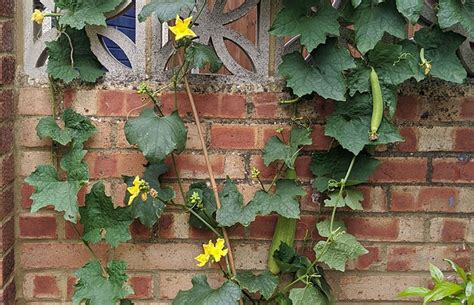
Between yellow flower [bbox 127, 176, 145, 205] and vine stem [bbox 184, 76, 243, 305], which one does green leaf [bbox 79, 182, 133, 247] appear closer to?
yellow flower [bbox 127, 176, 145, 205]

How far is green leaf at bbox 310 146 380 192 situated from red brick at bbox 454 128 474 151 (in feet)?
0.83

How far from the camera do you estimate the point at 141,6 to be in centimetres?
164

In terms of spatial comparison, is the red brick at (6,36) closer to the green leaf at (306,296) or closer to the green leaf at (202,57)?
the green leaf at (202,57)

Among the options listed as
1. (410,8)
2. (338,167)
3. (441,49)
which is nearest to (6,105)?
(338,167)

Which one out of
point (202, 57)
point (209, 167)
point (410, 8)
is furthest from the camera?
point (209, 167)

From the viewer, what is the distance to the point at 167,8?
151cm

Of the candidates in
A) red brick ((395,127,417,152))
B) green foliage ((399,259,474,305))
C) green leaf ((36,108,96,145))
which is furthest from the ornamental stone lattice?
green foliage ((399,259,474,305))

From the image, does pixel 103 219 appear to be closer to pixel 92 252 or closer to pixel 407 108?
pixel 92 252

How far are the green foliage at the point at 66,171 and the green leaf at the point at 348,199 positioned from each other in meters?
0.65

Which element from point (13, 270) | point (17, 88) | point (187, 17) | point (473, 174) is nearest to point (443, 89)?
point (473, 174)

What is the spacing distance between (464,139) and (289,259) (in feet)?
1.93

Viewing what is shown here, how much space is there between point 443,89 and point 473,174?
0.26 meters

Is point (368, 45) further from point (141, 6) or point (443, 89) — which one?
point (141, 6)

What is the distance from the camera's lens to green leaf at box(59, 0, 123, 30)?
1.57 m
